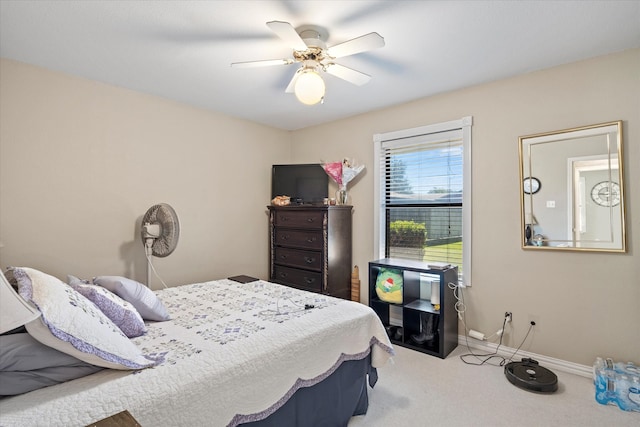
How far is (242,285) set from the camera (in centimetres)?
279

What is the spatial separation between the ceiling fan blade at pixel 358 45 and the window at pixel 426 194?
1594 mm

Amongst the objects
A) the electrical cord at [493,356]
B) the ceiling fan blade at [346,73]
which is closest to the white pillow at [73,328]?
the ceiling fan blade at [346,73]

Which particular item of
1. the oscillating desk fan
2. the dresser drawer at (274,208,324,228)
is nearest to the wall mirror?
the dresser drawer at (274,208,324,228)

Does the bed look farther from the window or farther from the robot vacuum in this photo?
the window

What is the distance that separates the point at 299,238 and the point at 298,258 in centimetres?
24

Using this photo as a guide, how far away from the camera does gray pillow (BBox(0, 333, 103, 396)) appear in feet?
3.61

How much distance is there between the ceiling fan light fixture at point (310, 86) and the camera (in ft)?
6.79

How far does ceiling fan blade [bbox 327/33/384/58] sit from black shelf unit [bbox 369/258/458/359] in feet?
6.41

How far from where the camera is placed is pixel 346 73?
7.73 ft

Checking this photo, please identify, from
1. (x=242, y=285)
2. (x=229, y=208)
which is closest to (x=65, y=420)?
(x=242, y=285)

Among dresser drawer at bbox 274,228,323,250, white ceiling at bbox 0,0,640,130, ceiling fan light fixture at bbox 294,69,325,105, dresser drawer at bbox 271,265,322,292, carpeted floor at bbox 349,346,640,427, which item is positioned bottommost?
carpeted floor at bbox 349,346,640,427

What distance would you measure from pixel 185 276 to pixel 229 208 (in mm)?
940

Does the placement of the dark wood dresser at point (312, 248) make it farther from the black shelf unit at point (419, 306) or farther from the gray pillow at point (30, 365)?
the gray pillow at point (30, 365)

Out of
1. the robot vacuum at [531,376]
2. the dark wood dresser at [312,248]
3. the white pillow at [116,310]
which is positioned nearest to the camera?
the white pillow at [116,310]
